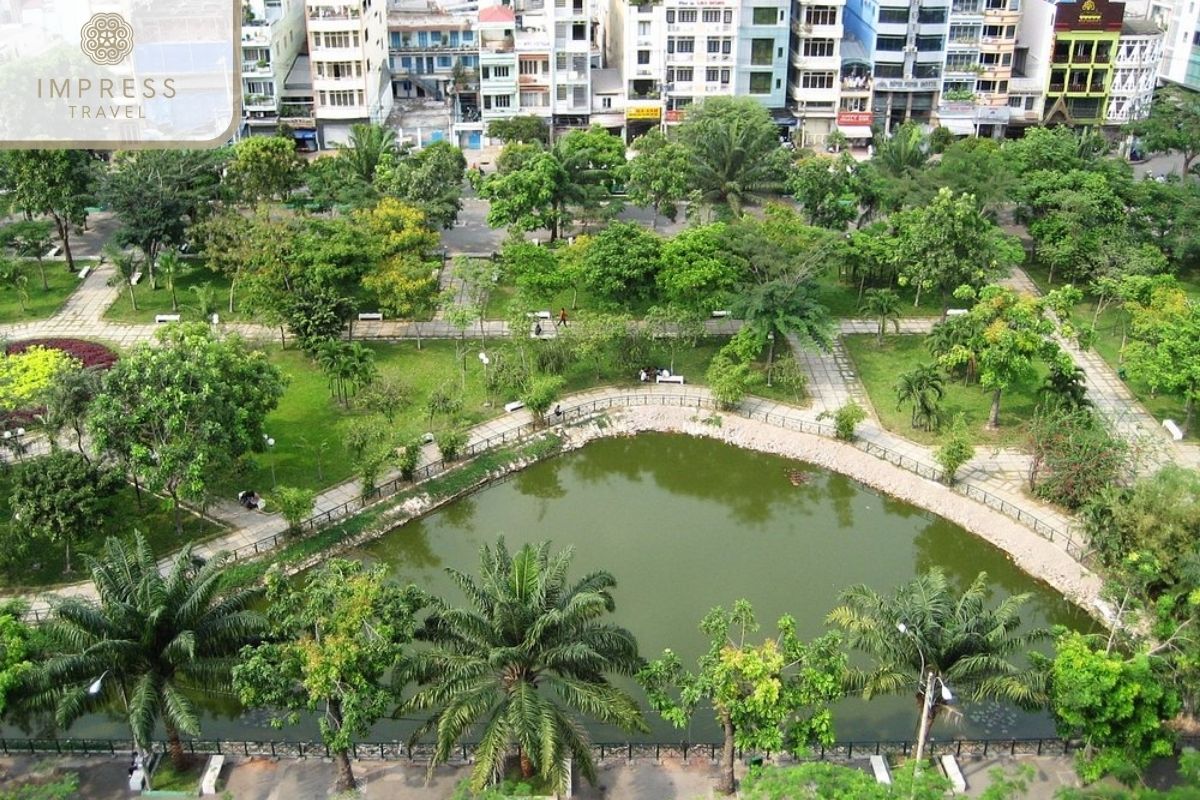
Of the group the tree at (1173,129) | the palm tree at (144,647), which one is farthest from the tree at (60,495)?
the tree at (1173,129)

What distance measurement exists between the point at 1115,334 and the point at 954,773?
2337 cm

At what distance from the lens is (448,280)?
44.9 metres

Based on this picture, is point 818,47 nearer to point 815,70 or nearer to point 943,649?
point 815,70

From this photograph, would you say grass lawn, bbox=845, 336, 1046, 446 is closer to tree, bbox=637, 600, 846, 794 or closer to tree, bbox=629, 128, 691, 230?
tree, bbox=629, 128, 691, 230

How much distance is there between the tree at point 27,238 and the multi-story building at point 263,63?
49.5 feet

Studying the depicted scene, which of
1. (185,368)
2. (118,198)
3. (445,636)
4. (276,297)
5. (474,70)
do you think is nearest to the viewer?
(445,636)

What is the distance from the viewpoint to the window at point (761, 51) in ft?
190

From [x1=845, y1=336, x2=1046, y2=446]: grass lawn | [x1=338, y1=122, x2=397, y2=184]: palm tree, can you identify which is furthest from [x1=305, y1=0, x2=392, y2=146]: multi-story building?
[x1=845, y1=336, x2=1046, y2=446]: grass lawn

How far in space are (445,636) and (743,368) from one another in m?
15.8

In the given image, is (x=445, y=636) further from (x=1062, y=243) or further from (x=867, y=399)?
(x=1062, y=243)

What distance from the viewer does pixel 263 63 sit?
5725cm

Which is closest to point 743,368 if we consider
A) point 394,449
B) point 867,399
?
point 867,399

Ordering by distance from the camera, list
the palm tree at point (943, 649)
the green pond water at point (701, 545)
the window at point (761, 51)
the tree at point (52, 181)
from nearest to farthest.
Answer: the palm tree at point (943, 649), the green pond water at point (701, 545), the tree at point (52, 181), the window at point (761, 51)

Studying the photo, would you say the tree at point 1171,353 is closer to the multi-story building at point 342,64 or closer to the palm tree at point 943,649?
the palm tree at point 943,649
